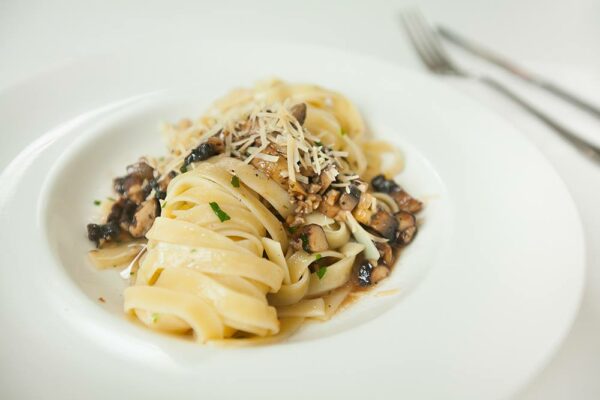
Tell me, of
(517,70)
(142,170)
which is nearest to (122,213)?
(142,170)

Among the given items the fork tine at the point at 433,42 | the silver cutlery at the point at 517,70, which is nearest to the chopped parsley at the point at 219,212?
the fork tine at the point at 433,42

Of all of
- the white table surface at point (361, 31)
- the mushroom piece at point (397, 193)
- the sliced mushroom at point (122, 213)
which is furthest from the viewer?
the white table surface at point (361, 31)

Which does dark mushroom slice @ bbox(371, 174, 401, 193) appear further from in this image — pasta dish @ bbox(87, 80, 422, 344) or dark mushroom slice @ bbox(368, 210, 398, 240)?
dark mushroom slice @ bbox(368, 210, 398, 240)

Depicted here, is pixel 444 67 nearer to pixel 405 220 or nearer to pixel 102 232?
pixel 405 220

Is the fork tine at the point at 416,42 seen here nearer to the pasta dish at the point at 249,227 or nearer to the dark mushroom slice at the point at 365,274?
the pasta dish at the point at 249,227

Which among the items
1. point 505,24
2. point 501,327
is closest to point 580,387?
point 501,327

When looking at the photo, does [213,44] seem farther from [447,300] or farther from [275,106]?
[447,300]
